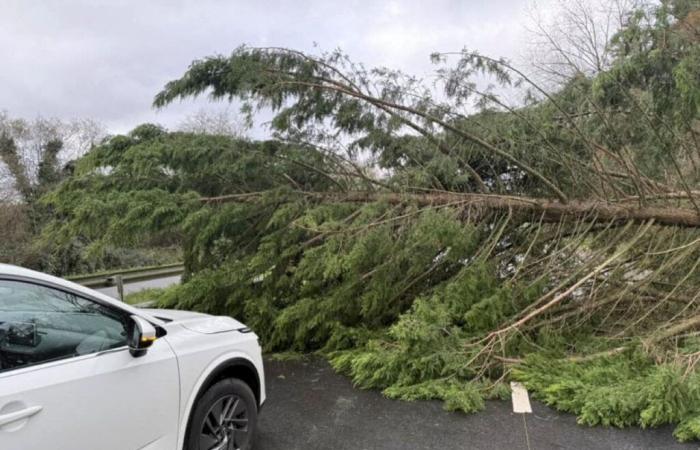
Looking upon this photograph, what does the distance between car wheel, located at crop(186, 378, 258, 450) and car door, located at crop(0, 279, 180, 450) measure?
0.19m

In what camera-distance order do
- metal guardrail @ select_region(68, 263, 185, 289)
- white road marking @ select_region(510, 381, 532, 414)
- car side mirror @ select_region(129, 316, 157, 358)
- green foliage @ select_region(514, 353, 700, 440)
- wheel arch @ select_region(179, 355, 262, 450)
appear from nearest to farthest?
car side mirror @ select_region(129, 316, 157, 358) → wheel arch @ select_region(179, 355, 262, 450) → green foliage @ select_region(514, 353, 700, 440) → white road marking @ select_region(510, 381, 532, 414) → metal guardrail @ select_region(68, 263, 185, 289)

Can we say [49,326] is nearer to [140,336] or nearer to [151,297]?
[140,336]

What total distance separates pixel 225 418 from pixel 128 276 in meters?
17.6

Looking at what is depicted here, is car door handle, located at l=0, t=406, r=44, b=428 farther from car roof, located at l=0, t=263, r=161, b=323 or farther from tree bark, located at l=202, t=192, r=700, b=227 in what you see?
tree bark, located at l=202, t=192, r=700, b=227

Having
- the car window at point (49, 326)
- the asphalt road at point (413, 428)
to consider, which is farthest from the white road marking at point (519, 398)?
the car window at point (49, 326)

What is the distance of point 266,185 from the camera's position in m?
5.26

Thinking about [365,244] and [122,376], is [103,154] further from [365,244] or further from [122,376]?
[122,376]

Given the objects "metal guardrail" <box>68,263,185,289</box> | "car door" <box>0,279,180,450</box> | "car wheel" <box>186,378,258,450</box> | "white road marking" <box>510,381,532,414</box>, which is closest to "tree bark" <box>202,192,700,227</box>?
"white road marking" <box>510,381,532,414</box>

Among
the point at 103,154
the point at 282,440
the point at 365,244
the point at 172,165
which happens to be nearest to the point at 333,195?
the point at 365,244

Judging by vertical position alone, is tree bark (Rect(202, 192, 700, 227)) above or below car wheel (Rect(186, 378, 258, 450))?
above

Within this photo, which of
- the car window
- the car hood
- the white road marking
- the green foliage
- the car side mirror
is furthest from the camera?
the white road marking

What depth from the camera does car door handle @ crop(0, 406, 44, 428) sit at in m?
1.76

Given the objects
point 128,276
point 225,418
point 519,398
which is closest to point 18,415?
point 225,418

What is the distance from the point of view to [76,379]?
2.03 m
